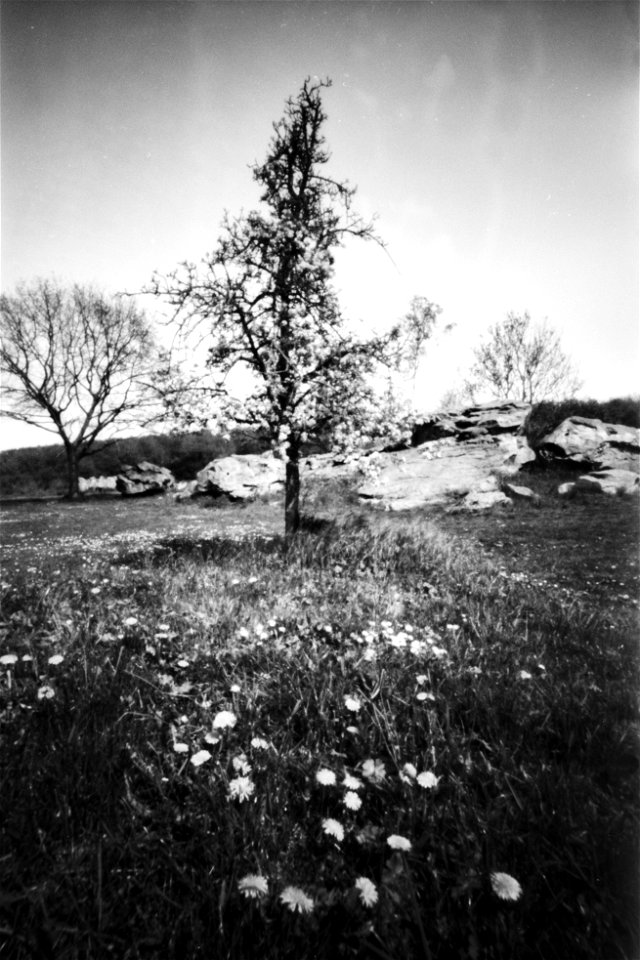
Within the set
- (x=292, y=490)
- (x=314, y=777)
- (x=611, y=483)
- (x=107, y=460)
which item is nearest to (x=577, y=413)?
(x=611, y=483)

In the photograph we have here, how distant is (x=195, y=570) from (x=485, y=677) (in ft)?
13.5

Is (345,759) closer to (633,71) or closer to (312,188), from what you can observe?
(633,71)

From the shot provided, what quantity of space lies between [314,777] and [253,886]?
0.71m

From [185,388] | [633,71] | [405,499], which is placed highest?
[633,71]

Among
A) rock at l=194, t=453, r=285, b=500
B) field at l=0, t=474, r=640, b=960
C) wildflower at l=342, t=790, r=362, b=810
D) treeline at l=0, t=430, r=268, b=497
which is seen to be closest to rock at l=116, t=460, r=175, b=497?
treeline at l=0, t=430, r=268, b=497

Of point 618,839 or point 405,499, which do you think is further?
point 405,499

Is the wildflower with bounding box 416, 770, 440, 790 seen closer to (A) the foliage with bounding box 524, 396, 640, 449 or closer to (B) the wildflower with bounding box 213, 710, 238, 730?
(B) the wildflower with bounding box 213, 710, 238, 730

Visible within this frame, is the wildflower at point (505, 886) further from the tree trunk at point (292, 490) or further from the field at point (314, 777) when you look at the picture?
the tree trunk at point (292, 490)

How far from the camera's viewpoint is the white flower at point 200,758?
2115 millimetres

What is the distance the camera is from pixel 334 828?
5.78 ft

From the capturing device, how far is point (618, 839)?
1.75 metres

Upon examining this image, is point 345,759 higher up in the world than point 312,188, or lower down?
lower down

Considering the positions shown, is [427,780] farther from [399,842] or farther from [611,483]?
[611,483]

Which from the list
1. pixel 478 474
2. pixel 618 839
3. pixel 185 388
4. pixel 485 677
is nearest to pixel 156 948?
pixel 618 839
